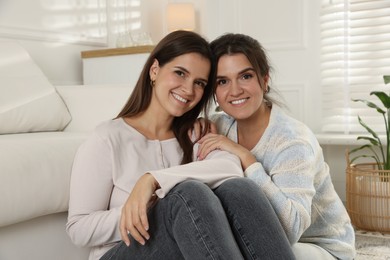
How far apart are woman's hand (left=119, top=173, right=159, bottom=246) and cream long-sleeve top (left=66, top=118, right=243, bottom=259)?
52 millimetres

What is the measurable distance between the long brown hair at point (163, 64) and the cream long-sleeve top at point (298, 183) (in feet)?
0.42

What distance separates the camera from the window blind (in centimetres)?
309

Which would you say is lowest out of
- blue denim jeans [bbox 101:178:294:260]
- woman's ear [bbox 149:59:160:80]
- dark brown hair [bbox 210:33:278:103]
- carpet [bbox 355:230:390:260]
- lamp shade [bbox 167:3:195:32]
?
carpet [bbox 355:230:390:260]

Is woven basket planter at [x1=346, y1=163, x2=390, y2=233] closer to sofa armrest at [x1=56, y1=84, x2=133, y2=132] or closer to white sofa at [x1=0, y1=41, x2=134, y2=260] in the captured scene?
sofa armrest at [x1=56, y1=84, x2=133, y2=132]

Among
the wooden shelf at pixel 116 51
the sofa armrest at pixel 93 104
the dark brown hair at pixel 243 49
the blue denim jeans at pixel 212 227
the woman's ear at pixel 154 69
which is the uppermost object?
the wooden shelf at pixel 116 51

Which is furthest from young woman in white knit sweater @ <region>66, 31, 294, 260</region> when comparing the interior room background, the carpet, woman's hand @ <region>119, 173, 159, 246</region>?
the interior room background

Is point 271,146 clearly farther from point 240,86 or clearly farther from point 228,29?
point 228,29

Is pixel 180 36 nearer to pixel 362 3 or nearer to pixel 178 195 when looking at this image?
pixel 178 195

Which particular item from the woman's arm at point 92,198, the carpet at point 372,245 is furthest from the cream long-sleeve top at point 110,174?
the carpet at point 372,245

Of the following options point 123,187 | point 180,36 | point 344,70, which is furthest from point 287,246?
point 344,70

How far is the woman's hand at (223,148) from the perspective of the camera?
1.33 m

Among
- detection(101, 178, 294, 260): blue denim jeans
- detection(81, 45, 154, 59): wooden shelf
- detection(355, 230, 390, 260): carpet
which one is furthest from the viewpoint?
detection(81, 45, 154, 59): wooden shelf

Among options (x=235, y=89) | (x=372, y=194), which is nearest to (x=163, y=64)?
(x=235, y=89)

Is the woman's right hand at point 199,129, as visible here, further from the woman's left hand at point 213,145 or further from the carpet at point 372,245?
the carpet at point 372,245
